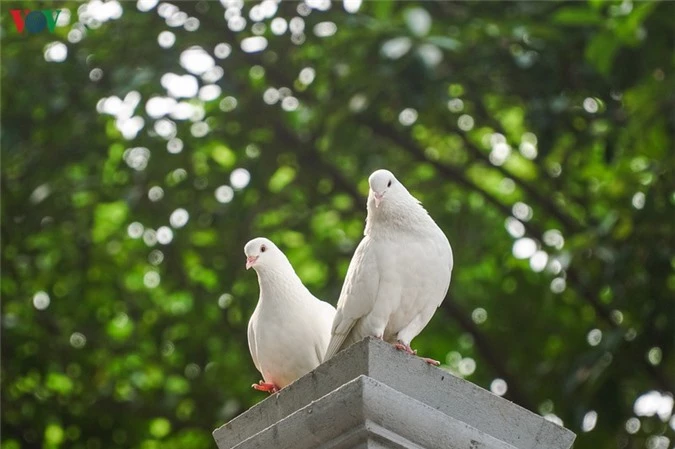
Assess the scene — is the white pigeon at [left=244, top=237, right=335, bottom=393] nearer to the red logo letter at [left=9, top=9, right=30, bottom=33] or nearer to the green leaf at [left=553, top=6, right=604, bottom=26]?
the green leaf at [left=553, top=6, right=604, bottom=26]

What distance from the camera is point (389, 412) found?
12.2 ft

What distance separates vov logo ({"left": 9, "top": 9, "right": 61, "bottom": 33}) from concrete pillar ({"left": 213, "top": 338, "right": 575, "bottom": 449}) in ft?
22.9

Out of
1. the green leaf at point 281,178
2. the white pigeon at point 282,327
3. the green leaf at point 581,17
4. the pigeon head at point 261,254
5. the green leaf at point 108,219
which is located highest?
the pigeon head at point 261,254

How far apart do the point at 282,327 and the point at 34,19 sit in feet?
20.4

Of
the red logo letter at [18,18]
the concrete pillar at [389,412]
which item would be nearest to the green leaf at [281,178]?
the red logo letter at [18,18]

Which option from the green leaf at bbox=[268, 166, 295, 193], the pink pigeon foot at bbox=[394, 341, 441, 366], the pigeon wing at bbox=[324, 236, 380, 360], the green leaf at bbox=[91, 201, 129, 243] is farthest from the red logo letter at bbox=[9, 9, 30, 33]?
the pink pigeon foot at bbox=[394, 341, 441, 366]

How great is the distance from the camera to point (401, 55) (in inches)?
329

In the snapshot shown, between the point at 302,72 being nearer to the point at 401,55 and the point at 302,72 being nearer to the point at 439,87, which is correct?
the point at 439,87

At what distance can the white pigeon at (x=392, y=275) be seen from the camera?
15.3 ft

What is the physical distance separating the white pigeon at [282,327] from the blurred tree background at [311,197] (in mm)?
3762

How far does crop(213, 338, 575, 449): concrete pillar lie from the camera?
373cm

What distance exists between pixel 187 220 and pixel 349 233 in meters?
1.69

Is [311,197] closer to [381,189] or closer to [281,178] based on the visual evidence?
[281,178]

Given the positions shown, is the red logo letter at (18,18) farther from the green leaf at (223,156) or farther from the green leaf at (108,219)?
the green leaf at (223,156)
